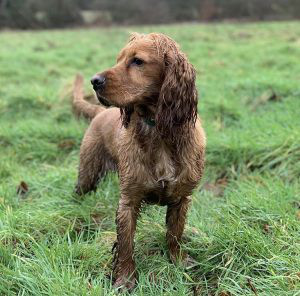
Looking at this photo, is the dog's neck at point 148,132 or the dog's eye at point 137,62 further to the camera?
the dog's neck at point 148,132

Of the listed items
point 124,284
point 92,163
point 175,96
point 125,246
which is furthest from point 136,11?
point 124,284

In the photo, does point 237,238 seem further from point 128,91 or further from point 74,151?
point 74,151

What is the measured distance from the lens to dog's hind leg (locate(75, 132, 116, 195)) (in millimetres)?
3633

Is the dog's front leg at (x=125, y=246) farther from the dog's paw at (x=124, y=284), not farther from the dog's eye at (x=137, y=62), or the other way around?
the dog's eye at (x=137, y=62)

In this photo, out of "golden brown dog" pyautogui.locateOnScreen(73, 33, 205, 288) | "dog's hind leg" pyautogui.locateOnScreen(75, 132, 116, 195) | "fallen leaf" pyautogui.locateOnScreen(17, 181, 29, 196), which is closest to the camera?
"golden brown dog" pyautogui.locateOnScreen(73, 33, 205, 288)

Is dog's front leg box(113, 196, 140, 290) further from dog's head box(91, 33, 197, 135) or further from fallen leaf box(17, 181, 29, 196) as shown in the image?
fallen leaf box(17, 181, 29, 196)

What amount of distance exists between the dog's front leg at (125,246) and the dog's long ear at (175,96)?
1.63 ft

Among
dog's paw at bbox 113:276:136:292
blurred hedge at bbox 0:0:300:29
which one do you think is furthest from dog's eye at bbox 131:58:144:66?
blurred hedge at bbox 0:0:300:29

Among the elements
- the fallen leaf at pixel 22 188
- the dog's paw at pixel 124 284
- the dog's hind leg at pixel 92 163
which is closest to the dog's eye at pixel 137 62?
the dog's hind leg at pixel 92 163

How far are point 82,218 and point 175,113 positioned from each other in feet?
4.11

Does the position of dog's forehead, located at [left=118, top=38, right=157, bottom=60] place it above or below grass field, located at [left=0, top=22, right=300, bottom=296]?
above

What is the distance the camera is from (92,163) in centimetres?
367

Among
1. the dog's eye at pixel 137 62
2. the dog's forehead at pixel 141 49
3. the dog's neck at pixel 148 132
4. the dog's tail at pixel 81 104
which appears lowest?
the dog's tail at pixel 81 104

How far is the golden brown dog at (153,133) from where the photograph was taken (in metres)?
2.62
